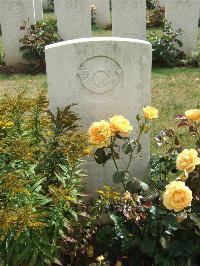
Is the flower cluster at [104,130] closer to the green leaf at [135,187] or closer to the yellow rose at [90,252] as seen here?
the green leaf at [135,187]

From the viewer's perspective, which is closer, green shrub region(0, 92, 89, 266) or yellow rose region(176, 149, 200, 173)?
green shrub region(0, 92, 89, 266)

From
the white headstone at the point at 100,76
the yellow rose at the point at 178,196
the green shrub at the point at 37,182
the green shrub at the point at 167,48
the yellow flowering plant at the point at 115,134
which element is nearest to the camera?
the green shrub at the point at 37,182

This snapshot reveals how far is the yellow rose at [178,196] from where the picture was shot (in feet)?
9.21

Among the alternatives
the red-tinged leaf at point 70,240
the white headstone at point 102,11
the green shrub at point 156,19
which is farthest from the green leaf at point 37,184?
the white headstone at point 102,11

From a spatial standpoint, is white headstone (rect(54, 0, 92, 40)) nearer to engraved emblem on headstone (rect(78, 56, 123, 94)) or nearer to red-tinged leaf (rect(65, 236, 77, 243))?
engraved emblem on headstone (rect(78, 56, 123, 94))

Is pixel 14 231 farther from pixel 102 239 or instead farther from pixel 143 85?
pixel 143 85

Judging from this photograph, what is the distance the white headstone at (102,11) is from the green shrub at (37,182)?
9707 millimetres

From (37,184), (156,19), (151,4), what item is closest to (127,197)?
(37,184)

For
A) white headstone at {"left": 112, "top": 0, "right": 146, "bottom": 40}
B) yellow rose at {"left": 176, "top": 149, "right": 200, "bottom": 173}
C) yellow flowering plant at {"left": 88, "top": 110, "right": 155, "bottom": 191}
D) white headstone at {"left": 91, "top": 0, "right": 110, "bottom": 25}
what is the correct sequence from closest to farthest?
yellow rose at {"left": 176, "top": 149, "right": 200, "bottom": 173} → yellow flowering plant at {"left": 88, "top": 110, "right": 155, "bottom": 191} → white headstone at {"left": 112, "top": 0, "right": 146, "bottom": 40} → white headstone at {"left": 91, "top": 0, "right": 110, "bottom": 25}

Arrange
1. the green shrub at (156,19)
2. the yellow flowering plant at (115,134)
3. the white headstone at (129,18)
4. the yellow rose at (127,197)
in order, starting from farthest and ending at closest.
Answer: the green shrub at (156,19)
the white headstone at (129,18)
the yellow flowering plant at (115,134)
the yellow rose at (127,197)

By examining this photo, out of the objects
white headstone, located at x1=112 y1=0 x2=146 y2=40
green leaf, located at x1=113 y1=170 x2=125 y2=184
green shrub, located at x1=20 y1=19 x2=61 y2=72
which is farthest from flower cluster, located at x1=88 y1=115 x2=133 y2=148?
green shrub, located at x1=20 y1=19 x2=61 y2=72

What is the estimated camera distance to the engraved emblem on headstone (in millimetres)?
3467

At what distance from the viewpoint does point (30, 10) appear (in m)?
8.39

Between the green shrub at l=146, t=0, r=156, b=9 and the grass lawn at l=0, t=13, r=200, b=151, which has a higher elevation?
the green shrub at l=146, t=0, r=156, b=9
